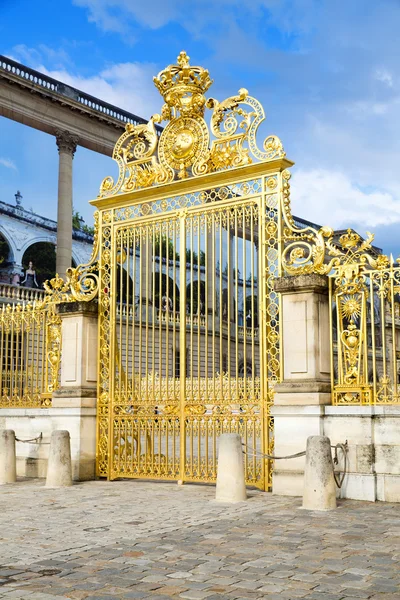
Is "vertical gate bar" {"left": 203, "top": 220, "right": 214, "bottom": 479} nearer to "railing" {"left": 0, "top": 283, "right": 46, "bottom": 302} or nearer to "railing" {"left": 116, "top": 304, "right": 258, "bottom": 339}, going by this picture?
"railing" {"left": 116, "top": 304, "right": 258, "bottom": 339}

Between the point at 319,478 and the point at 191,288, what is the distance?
4.26 metres

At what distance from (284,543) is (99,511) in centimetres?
306

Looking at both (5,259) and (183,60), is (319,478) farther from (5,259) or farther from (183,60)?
(5,259)

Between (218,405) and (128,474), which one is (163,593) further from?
(128,474)

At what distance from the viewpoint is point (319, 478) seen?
9.32 meters

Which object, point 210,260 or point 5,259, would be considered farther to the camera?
point 5,259

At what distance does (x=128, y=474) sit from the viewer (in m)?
13.0

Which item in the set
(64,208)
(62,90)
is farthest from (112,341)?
(62,90)

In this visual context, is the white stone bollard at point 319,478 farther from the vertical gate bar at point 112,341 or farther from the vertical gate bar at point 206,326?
the vertical gate bar at point 112,341

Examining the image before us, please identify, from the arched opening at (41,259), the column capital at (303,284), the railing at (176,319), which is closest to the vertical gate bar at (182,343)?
the railing at (176,319)

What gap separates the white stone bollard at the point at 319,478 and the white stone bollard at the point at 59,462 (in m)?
4.52

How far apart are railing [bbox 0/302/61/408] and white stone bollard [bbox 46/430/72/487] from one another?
78.1 inches

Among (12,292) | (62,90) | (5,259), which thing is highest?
(62,90)

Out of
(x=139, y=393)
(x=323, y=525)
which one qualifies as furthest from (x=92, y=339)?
(x=323, y=525)
